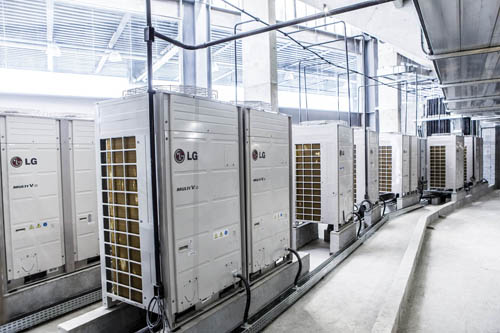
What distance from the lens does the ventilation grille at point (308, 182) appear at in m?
5.65

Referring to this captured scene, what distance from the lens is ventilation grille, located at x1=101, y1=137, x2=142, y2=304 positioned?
2605mm

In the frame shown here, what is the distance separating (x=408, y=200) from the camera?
30.5ft

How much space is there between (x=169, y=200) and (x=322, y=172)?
3639 mm

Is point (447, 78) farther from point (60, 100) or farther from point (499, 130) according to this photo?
point (499, 130)

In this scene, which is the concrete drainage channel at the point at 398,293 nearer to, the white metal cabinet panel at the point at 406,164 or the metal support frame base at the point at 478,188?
the white metal cabinet panel at the point at 406,164

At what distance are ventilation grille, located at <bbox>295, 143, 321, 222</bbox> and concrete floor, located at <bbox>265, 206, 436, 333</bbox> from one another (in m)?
1.00

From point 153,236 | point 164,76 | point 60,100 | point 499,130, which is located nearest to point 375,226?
point 153,236

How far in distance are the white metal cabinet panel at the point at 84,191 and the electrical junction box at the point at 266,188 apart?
2104mm

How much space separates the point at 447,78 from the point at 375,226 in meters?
3.44

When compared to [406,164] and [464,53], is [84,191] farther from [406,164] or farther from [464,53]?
[406,164]

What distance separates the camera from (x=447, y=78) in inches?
195

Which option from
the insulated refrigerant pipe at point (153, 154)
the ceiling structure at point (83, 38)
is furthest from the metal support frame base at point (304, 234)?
the ceiling structure at point (83, 38)

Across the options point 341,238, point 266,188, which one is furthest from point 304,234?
point 266,188

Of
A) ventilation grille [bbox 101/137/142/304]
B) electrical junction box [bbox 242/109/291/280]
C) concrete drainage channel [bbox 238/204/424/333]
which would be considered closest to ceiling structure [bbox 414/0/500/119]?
electrical junction box [bbox 242/109/291/280]
